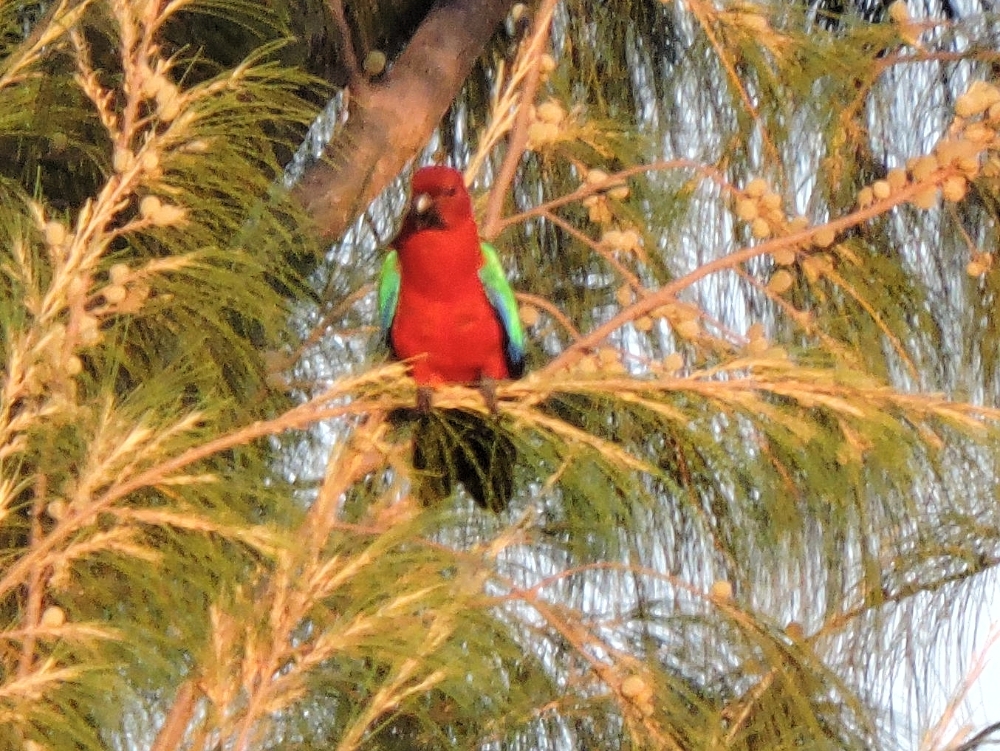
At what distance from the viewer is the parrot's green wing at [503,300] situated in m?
1.45

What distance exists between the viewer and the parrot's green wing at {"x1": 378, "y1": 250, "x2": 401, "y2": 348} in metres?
1.39

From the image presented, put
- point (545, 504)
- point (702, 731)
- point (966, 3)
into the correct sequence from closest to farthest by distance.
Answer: point (702, 731) < point (545, 504) < point (966, 3)

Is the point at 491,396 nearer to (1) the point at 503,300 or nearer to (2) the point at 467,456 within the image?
(2) the point at 467,456

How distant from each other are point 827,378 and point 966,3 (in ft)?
2.67

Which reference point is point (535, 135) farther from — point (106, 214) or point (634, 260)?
point (106, 214)

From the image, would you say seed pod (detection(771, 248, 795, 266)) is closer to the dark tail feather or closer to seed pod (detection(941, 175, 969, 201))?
seed pod (detection(941, 175, 969, 201))

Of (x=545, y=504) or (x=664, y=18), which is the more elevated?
(x=664, y=18)

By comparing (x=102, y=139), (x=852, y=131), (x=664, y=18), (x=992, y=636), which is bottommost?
(x=992, y=636)

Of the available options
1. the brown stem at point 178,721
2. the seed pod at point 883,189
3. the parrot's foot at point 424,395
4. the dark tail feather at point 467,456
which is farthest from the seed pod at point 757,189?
the brown stem at point 178,721

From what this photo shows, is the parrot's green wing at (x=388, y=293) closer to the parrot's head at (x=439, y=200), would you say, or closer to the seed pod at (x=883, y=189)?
the parrot's head at (x=439, y=200)

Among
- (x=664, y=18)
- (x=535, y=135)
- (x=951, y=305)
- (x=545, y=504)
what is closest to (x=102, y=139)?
(x=535, y=135)

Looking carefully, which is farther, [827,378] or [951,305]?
[951,305]

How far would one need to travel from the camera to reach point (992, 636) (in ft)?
3.77

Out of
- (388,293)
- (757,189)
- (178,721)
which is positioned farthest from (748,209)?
(178,721)
